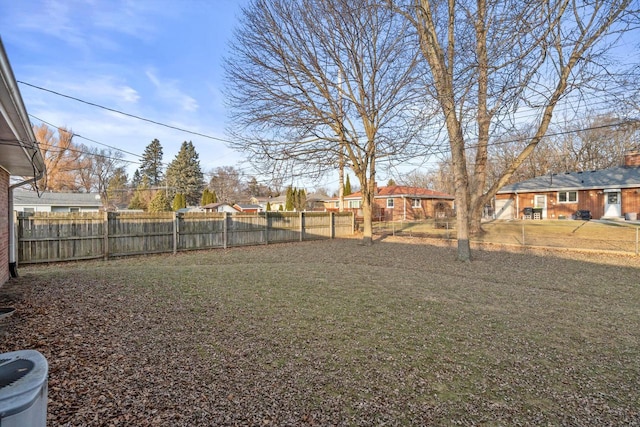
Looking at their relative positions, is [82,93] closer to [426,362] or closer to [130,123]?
[130,123]

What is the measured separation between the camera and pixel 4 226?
6.66 meters

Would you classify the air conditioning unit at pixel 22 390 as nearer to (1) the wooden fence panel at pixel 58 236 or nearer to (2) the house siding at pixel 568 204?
(1) the wooden fence panel at pixel 58 236

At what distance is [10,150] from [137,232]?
7460 millimetres

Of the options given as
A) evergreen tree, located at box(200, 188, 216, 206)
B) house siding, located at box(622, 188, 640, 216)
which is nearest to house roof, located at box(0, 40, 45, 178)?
house siding, located at box(622, 188, 640, 216)

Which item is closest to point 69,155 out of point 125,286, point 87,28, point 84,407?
point 87,28

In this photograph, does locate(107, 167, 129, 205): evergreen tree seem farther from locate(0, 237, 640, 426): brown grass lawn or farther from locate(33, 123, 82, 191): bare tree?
locate(0, 237, 640, 426): brown grass lawn

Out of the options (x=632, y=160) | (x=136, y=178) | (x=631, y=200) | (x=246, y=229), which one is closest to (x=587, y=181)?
(x=631, y=200)

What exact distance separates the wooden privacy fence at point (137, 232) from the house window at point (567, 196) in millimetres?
20734

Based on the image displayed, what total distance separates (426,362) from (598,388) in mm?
1461

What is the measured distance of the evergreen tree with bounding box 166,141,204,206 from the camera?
47.1 metres

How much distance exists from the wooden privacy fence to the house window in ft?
68.0

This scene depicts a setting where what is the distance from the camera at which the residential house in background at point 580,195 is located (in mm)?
21734

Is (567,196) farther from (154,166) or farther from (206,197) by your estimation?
(154,166)

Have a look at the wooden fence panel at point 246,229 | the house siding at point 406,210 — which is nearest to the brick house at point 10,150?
the wooden fence panel at point 246,229
